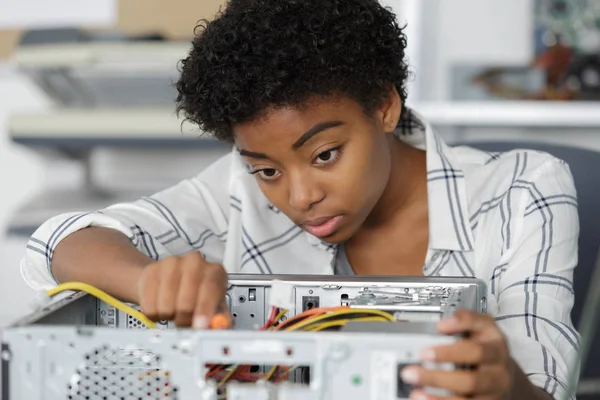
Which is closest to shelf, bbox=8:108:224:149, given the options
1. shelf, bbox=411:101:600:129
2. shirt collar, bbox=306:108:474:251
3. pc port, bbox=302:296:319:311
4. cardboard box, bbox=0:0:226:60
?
cardboard box, bbox=0:0:226:60

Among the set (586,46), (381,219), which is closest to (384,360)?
(381,219)

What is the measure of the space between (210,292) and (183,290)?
0.07 ft

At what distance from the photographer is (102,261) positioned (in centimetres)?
89

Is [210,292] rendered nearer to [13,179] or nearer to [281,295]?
[281,295]

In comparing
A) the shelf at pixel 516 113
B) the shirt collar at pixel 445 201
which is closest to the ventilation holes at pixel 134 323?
the shirt collar at pixel 445 201

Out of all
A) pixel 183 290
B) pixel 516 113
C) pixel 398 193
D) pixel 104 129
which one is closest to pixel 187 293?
pixel 183 290

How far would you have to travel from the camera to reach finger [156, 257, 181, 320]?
0.67 meters

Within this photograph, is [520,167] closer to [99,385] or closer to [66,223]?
[66,223]

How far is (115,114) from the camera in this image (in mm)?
2219

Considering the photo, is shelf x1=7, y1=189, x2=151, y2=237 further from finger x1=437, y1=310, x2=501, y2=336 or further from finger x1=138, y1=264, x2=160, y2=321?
finger x1=437, y1=310, x2=501, y2=336

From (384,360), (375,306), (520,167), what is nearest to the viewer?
(384,360)

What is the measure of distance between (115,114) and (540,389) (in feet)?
5.48

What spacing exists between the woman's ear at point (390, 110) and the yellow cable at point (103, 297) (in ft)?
1.45

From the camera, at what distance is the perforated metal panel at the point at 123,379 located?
57 centimetres
